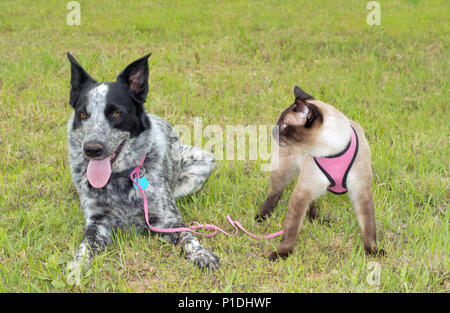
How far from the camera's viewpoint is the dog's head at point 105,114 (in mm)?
4090

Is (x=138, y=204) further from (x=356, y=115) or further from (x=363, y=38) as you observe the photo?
(x=363, y=38)

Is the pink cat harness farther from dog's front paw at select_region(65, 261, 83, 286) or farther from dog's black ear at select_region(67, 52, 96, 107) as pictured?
dog's black ear at select_region(67, 52, 96, 107)

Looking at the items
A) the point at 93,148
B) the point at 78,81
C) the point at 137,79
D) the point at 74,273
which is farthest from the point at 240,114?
the point at 74,273

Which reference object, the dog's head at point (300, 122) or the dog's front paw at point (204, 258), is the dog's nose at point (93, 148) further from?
the dog's head at point (300, 122)

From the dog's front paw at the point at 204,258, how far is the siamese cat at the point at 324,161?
1.62ft

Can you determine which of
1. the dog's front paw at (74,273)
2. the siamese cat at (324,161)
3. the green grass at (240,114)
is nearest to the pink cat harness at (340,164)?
the siamese cat at (324,161)

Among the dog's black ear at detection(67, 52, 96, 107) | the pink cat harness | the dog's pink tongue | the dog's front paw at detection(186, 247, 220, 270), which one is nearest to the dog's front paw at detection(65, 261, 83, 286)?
the dog's pink tongue

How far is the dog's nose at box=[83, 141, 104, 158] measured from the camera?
395 cm

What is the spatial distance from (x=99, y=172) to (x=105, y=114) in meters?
0.53

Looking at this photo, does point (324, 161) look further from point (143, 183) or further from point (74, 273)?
point (74, 273)

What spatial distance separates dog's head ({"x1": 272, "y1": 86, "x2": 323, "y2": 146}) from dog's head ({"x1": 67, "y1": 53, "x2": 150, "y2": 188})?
143 centimetres

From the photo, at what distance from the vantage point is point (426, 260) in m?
3.84

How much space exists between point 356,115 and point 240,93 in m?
2.05

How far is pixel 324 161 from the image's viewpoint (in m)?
3.81
